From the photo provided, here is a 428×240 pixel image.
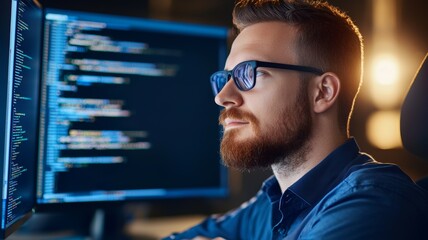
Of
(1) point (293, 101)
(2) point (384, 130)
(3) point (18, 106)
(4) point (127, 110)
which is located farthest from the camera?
(2) point (384, 130)

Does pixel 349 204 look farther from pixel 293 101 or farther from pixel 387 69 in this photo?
pixel 387 69

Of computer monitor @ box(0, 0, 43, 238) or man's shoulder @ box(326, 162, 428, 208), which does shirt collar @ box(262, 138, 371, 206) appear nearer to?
man's shoulder @ box(326, 162, 428, 208)

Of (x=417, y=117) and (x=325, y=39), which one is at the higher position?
(x=325, y=39)

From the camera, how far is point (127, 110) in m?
1.03

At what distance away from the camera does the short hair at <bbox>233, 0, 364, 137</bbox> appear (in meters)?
0.81

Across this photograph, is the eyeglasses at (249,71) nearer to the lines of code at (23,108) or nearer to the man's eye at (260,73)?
the man's eye at (260,73)

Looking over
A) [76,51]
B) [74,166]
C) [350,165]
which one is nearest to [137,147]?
[74,166]

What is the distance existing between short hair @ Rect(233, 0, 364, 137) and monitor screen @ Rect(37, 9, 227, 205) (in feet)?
0.98

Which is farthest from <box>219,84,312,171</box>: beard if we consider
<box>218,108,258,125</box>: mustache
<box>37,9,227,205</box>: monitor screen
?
<box>37,9,227,205</box>: monitor screen

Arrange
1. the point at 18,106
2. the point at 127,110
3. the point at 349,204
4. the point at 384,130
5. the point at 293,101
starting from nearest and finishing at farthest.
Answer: the point at 349,204 < the point at 18,106 < the point at 293,101 < the point at 127,110 < the point at 384,130

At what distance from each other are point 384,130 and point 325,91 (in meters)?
1.36

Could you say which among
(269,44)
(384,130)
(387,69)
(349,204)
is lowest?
(349,204)

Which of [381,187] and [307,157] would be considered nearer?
[381,187]

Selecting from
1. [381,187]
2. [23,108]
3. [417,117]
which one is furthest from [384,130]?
[23,108]
